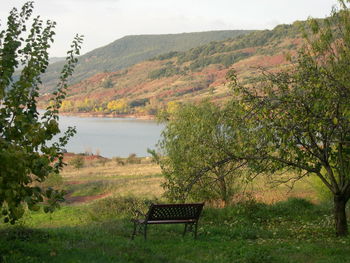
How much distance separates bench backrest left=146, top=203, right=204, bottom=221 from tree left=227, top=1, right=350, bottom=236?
166cm

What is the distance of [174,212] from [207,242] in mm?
1009

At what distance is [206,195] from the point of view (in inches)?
719

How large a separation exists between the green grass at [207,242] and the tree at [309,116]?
5.33 feet

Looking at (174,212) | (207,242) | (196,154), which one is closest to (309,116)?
(207,242)

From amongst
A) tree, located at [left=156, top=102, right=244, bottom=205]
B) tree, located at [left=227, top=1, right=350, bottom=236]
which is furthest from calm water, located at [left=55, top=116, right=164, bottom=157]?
tree, located at [left=227, top=1, right=350, bottom=236]

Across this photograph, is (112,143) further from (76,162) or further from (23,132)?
(23,132)

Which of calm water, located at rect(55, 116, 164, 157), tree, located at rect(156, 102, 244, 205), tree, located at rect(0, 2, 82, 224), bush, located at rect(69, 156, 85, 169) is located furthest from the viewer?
calm water, located at rect(55, 116, 164, 157)

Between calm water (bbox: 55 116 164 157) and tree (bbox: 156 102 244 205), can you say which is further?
calm water (bbox: 55 116 164 157)

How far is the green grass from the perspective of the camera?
803cm

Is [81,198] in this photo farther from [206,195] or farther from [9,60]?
[9,60]

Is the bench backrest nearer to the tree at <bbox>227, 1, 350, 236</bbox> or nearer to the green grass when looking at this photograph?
the green grass

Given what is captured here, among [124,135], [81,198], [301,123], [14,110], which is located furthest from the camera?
[124,135]

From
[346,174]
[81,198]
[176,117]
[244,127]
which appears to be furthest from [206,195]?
[81,198]

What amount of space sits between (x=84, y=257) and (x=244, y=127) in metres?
6.32
